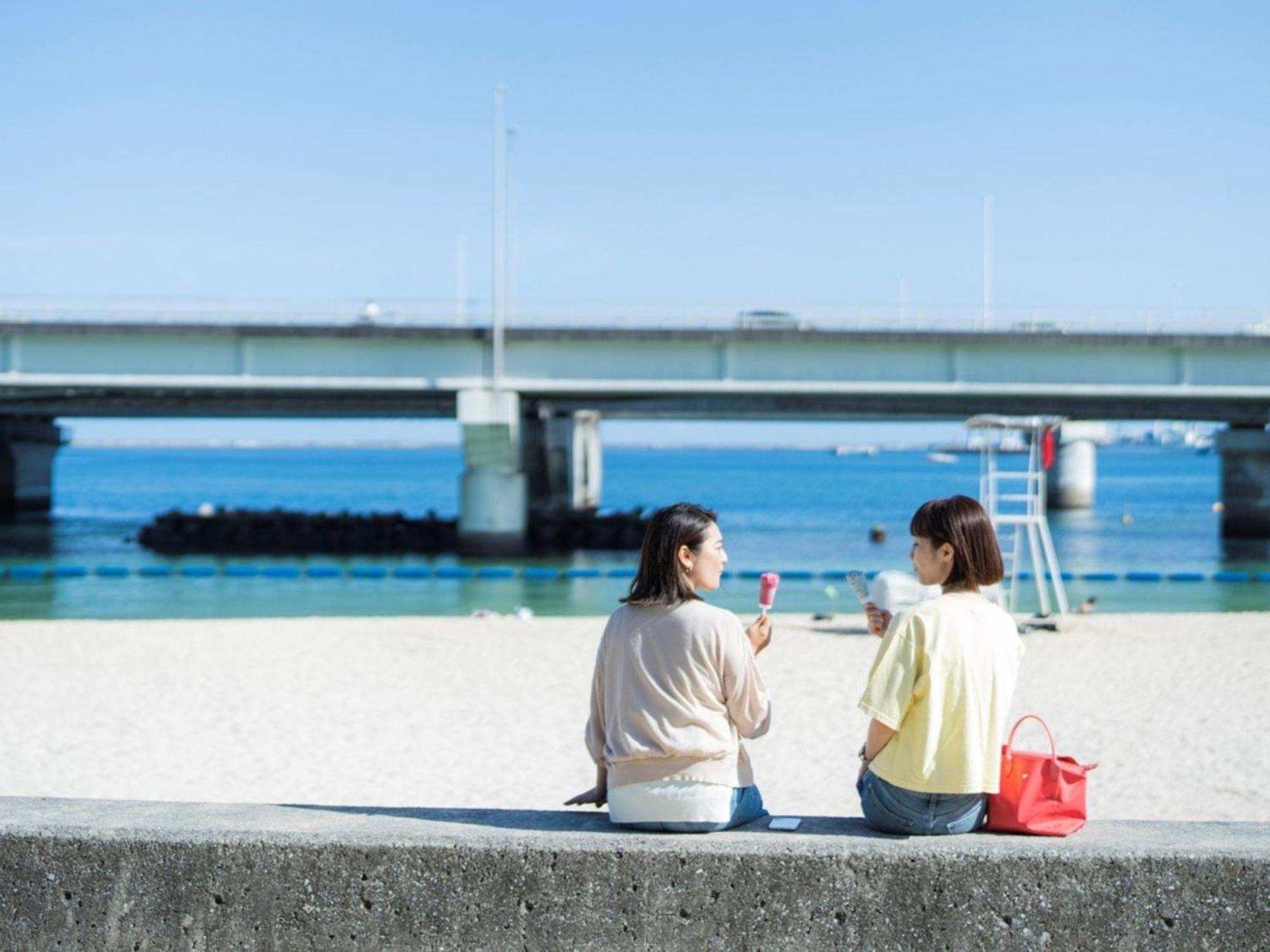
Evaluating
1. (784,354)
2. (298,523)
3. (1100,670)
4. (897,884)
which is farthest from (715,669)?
(298,523)

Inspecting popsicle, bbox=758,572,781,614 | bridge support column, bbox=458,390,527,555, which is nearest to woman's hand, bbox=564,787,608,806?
popsicle, bbox=758,572,781,614

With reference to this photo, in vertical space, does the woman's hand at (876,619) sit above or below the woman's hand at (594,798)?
above

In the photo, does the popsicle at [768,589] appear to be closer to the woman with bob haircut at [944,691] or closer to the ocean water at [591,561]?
the woman with bob haircut at [944,691]

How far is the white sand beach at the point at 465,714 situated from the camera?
10.4 meters

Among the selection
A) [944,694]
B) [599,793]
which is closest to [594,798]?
[599,793]

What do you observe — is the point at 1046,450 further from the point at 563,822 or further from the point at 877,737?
the point at 563,822

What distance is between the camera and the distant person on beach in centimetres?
475

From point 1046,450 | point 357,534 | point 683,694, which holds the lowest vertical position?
point 357,534

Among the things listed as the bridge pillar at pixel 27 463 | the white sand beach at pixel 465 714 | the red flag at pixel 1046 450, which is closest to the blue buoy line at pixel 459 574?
the red flag at pixel 1046 450

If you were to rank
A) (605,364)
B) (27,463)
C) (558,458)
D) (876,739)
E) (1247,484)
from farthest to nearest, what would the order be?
1. (27,463)
2. (558,458)
3. (1247,484)
4. (605,364)
5. (876,739)

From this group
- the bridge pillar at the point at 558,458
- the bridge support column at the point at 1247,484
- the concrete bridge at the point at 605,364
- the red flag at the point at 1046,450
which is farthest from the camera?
the bridge support column at the point at 1247,484

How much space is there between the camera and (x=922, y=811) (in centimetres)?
464

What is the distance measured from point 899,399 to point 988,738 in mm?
39965

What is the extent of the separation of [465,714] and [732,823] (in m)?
9.19
